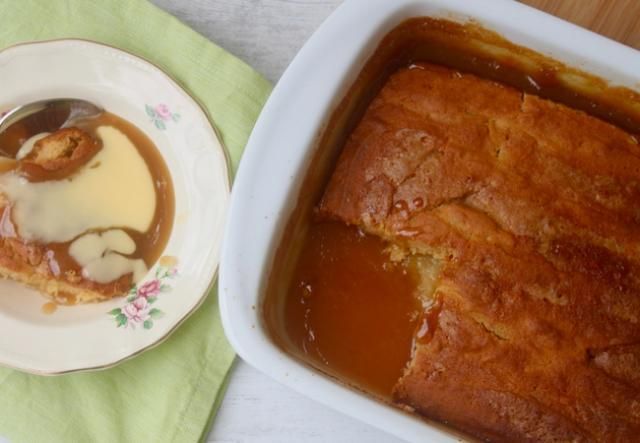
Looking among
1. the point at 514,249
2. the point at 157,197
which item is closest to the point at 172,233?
the point at 157,197

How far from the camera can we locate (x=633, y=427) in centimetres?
133

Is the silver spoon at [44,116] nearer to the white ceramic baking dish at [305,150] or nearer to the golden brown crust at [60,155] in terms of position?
the golden brown crust at [60,155]

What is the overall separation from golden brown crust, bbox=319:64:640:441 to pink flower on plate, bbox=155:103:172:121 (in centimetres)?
49

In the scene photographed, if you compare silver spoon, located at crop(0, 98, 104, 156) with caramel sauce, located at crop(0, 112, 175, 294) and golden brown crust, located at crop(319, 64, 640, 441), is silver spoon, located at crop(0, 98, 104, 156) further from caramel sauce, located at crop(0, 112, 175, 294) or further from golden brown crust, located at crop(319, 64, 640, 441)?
golden brown crust, located at crop(319, 64, 640, 441)

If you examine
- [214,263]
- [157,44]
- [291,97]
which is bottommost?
[214,263]

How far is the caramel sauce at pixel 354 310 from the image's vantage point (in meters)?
1.42

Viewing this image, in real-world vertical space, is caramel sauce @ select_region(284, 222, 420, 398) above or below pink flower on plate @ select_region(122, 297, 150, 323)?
above

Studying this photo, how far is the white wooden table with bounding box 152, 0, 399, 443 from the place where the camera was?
1656mm

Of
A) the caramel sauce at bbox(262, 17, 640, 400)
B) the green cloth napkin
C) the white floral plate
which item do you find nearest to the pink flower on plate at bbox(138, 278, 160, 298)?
the white floral plate

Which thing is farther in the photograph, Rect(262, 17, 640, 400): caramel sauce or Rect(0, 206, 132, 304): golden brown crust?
Rect(0, 206, 132, 304): golden brown crust

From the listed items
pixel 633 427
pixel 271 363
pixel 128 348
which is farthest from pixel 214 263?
pixel 633 427

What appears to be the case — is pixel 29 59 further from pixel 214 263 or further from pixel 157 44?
pixel 214 263

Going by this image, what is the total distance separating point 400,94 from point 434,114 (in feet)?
0.26

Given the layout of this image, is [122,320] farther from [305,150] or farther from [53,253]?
[305,150]
